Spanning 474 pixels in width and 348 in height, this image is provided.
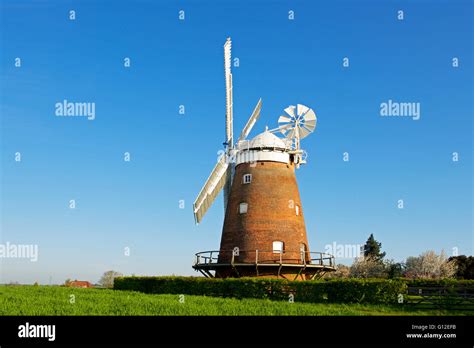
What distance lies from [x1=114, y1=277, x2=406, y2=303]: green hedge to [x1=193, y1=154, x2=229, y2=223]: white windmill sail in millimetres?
Result: 5042

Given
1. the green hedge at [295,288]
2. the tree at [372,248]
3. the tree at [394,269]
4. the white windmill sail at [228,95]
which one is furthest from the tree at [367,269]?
the green hedge at [295,288]

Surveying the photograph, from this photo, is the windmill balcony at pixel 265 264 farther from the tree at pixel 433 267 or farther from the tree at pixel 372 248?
the tree at pixel 372 248

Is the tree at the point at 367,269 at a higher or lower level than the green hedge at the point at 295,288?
lower

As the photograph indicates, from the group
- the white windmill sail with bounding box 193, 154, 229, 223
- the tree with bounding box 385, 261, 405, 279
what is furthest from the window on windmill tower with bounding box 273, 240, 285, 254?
the tree with bounding box 385, 261, 405, 279

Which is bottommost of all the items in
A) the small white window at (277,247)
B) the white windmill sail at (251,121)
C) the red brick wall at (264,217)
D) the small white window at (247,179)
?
the small white window at (277,247)

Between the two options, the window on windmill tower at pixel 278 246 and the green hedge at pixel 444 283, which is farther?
the window on windmill tower at pixel 278 246

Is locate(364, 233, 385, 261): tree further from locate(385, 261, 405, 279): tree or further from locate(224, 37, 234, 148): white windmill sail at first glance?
locate(224, 37, 234, 148): white windmill sail

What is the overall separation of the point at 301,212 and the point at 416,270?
37.3 metres

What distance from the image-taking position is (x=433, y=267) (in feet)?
193

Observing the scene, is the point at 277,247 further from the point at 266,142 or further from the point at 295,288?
the point at 266,142

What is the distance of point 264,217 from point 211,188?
15.5ft

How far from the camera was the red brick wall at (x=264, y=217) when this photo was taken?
2847cm
